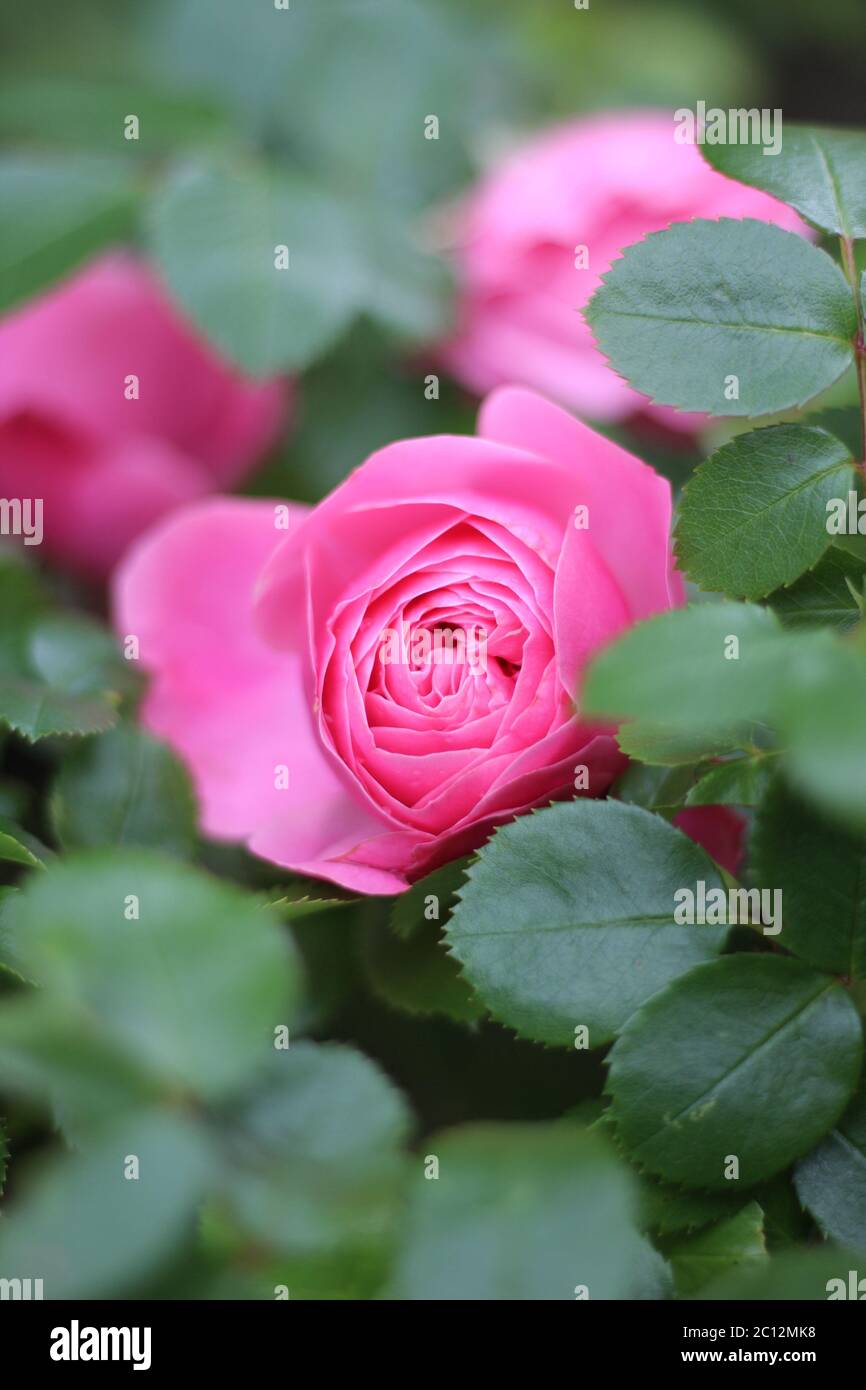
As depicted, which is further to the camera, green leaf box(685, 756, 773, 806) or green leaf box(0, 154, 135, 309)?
green leaf box(0, 154, 135, 309)

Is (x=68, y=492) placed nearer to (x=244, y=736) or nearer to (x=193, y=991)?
(x=244, y=736)

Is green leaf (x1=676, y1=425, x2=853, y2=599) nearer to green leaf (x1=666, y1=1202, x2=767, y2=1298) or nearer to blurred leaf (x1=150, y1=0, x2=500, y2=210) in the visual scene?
green leaf (x1=666, y1=1202, x2=767, y2=1298)

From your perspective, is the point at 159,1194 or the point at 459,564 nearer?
the point at 159,1194

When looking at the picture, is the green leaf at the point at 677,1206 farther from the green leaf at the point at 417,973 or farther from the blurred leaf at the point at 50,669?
the blurred leaf at the point at 50,669

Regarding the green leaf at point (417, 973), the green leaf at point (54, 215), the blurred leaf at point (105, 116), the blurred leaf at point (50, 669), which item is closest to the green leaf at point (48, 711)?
the blurred leaf at point (50, 669)

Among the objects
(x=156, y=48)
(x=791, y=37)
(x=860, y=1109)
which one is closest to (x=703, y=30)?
(x=791, y=37)

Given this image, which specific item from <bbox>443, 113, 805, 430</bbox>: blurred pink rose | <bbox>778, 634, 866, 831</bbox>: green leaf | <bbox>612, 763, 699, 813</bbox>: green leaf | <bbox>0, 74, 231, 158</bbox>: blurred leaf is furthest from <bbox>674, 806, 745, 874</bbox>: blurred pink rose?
<bbox>0, 74, 231, 158</bbox>: blurred leaf

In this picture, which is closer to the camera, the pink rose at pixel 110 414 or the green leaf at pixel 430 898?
the green leaf at pixel 430 898
